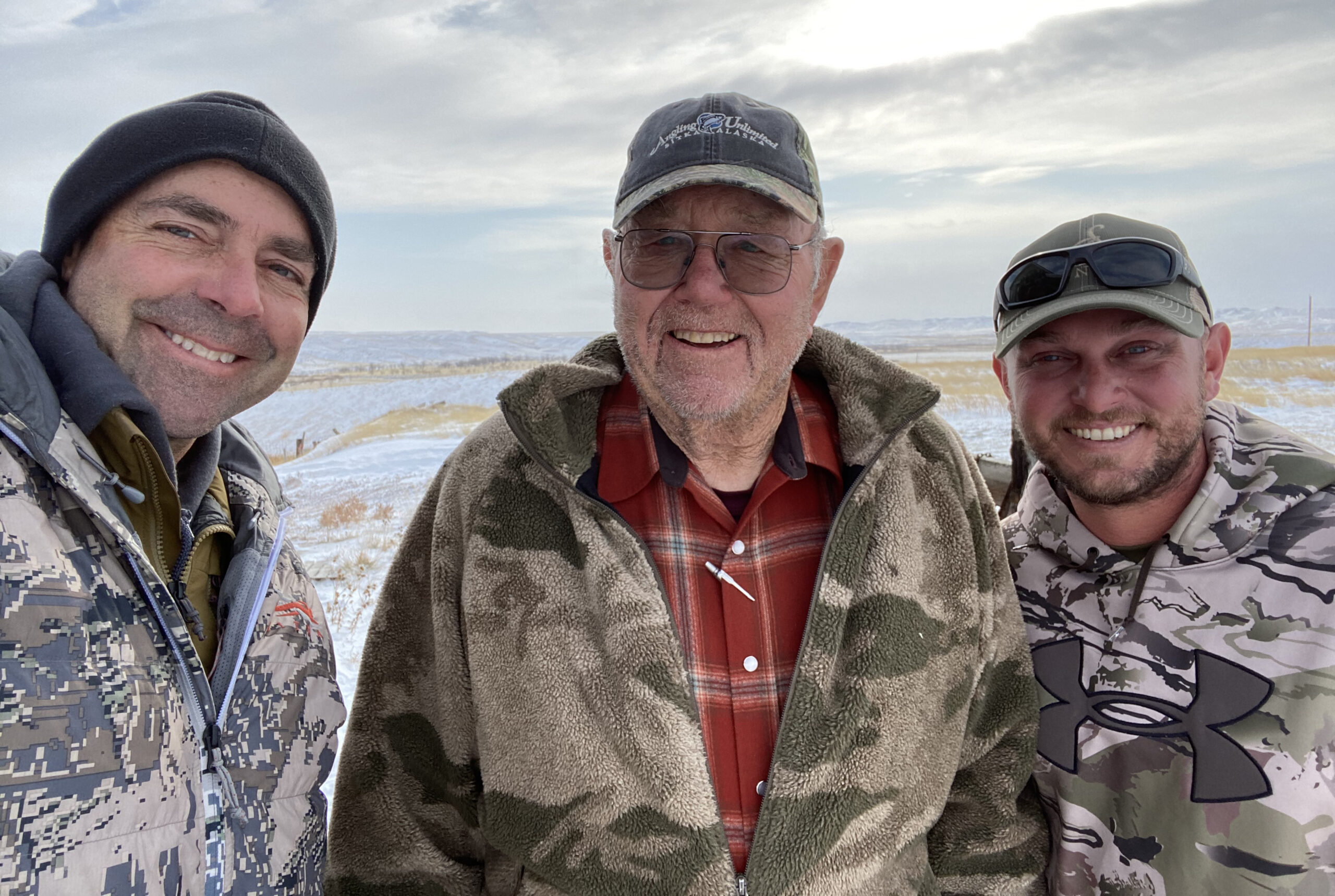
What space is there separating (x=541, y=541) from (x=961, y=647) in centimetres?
95

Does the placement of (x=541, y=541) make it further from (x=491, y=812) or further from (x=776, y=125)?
(x=776, y=125)

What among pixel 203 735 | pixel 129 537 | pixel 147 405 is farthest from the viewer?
pixel 147 405

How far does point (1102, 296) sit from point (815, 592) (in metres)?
1.00

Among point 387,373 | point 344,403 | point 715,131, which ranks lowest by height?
point 387,373

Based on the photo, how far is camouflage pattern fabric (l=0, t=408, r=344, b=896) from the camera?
1.26 m

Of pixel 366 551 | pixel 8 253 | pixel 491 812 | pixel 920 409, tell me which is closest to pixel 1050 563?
pixel 920 409

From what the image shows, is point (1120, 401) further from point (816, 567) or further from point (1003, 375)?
point (816, 567)

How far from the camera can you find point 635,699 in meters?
1.61

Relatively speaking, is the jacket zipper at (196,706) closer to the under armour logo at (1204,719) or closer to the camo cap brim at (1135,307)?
the under armour logo at (1204,719)

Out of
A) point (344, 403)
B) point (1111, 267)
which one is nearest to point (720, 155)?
point (1111, 267)

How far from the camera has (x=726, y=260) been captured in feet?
6.16

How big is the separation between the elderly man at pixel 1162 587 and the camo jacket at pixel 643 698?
0.53 ft

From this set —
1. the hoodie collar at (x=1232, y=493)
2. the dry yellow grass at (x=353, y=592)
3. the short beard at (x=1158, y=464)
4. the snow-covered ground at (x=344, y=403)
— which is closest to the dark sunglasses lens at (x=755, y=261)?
the short beard at (x=1158, y=464)

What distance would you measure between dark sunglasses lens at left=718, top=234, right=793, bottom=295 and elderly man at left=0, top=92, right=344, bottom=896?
1.02 m
